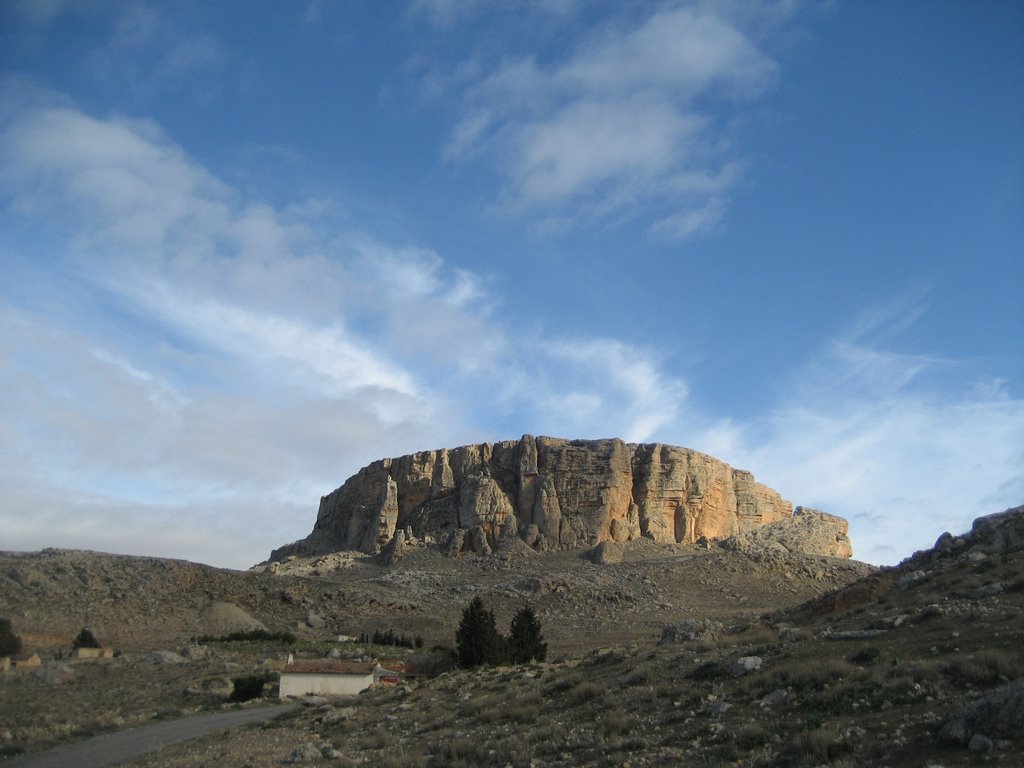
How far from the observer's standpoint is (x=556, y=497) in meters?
74.7

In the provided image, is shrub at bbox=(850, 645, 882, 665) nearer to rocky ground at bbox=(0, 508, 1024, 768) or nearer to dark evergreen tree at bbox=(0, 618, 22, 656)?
rocky ground at bbox=(0, 508, 1024, 768)

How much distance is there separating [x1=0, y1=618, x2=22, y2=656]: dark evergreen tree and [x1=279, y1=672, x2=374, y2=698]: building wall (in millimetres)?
16047

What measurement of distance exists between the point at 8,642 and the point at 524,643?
23.7m

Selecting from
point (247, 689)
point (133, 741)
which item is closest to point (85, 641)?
point (247, 689)

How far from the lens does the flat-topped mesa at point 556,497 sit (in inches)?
2876

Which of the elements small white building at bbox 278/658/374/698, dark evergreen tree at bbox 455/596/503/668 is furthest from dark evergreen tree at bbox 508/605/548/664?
small white building at bbox 278/658/374/698

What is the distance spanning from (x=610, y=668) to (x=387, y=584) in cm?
4658

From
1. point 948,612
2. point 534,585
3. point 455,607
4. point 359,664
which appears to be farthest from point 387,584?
point 948,612

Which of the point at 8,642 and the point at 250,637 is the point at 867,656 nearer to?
→ the point at 8,642

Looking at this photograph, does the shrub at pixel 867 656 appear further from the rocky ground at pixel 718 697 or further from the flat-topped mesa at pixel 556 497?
the flat-topped mesa at pixel 556 497

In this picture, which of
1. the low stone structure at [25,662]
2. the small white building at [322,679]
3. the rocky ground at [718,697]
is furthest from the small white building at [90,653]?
the small white building at [322,679]

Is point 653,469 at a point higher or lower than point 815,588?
Result: higher

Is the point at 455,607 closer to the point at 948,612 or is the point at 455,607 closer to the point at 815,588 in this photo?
the point at 815,588

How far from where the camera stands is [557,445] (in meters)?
78.7
